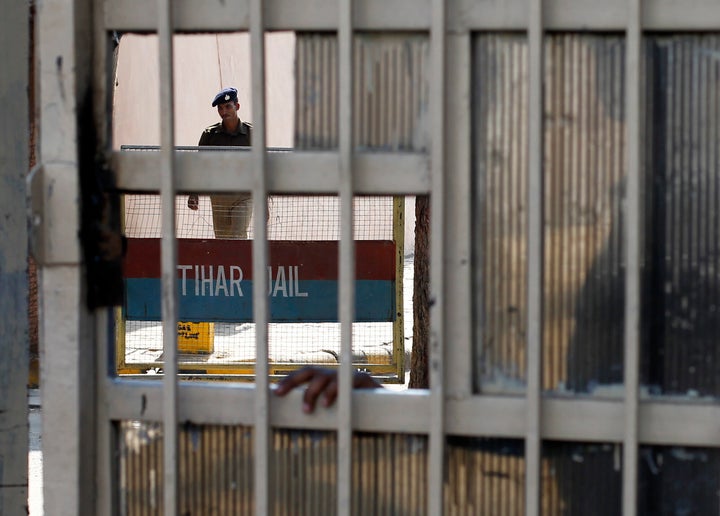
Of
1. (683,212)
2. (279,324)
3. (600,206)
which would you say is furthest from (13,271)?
(279,324)

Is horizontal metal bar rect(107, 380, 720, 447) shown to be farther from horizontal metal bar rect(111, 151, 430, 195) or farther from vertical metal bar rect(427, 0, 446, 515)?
horizontal metal bar rect(111, 151, 430, 195)

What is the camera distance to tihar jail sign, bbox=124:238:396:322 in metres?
6.27

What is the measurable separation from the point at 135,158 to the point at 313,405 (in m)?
0.76

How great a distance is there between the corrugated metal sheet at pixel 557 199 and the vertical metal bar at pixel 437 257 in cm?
10

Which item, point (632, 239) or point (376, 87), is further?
point (376, 87)

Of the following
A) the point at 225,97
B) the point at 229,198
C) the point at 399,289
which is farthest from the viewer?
the point at 225,97

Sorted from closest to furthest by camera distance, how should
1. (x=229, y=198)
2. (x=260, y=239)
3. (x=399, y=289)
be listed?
(x=260, y=239), (x=399, y=289), (x=229, y=198)

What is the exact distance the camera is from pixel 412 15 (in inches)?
80.3

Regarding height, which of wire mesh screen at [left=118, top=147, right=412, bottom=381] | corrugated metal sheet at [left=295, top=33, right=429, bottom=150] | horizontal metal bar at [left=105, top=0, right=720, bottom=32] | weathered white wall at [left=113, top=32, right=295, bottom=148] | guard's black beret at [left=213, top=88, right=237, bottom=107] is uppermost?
weathered white wall at [left=113, top=32, right=295, bottom=148]

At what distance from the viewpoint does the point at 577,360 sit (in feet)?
6.72

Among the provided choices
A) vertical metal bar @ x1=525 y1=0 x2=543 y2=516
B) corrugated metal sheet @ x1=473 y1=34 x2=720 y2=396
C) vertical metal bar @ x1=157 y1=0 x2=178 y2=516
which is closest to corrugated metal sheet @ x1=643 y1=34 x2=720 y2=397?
corrugated metal sheet @ x1=473 y1=34 x2=720 y2=396

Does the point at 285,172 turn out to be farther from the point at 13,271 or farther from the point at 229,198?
the point at 229,198

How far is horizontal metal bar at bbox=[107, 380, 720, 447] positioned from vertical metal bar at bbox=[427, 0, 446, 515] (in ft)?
0.11

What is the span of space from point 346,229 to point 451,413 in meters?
0.52
